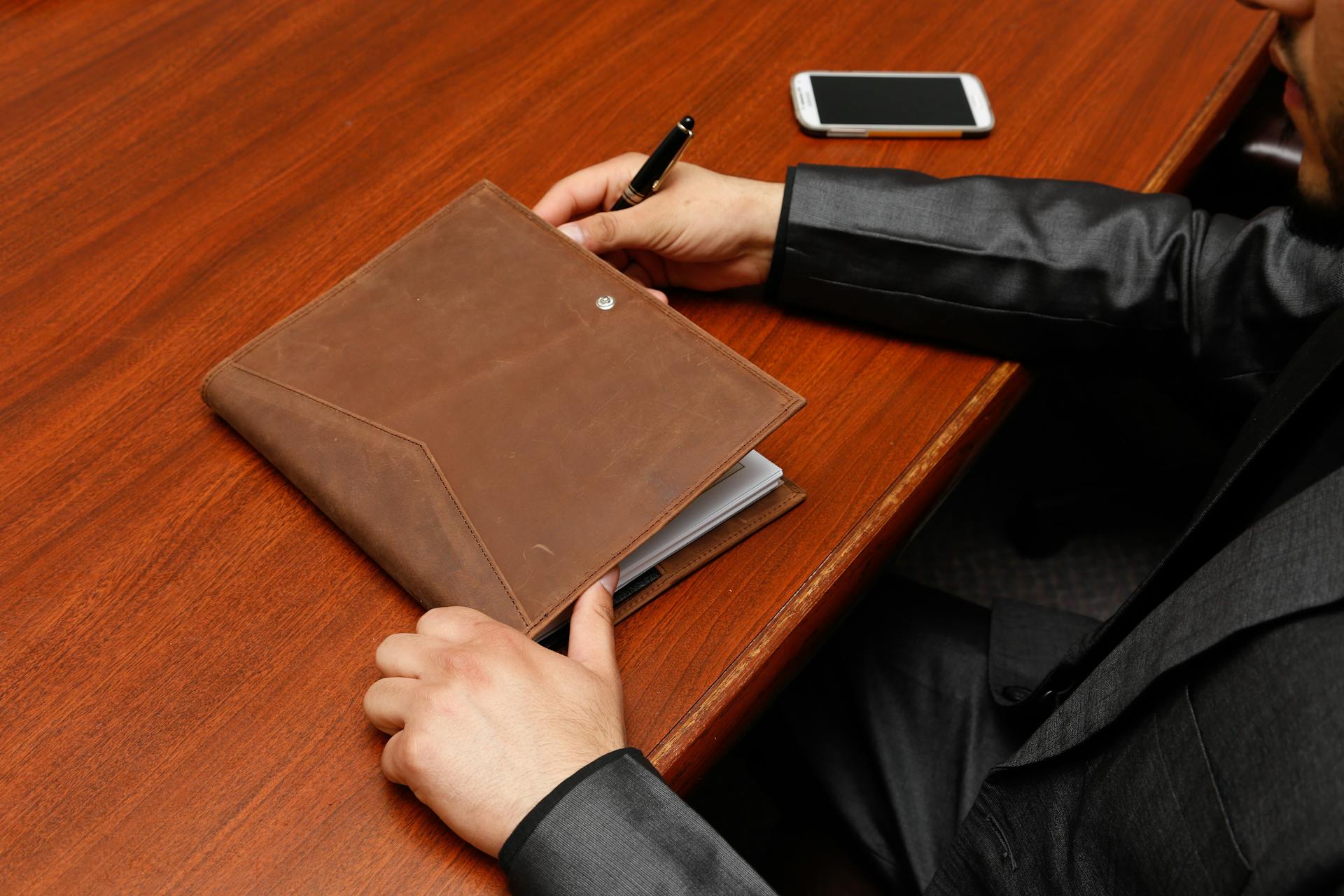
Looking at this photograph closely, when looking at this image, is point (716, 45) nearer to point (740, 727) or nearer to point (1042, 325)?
point (1042, 325)

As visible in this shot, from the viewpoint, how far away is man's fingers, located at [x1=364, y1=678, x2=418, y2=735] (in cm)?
65

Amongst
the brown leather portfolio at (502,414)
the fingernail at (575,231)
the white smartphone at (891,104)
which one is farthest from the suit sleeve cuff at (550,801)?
the white smartphone at (891,104)

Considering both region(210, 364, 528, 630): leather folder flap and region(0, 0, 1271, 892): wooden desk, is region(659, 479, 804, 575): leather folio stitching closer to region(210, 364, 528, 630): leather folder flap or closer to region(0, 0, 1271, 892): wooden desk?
region(0, 0, 1271, 892): wooden desk

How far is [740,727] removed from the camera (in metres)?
0.74

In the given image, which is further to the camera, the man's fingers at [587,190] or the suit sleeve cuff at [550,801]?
the man's fingers at [587,190]

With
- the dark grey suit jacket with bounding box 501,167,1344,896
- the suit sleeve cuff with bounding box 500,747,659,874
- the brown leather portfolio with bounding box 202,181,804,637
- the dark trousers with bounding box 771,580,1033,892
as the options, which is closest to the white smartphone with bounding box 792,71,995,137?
the dark grey suit jacket with bounding box 501,167,1344,896

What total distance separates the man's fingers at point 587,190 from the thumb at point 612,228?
1.1 inches

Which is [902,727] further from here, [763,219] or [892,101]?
[892,101]

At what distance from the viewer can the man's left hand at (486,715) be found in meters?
0.63

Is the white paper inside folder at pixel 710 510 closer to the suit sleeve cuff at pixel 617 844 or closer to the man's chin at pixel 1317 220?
the suit sleeve cuff at pixel 617 844

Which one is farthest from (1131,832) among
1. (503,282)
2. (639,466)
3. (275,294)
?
(275,294)

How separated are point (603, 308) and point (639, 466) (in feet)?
0.51

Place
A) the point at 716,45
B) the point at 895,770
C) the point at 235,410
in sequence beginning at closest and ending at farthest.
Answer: the point at 235,410 < the point at 895,770 < the point at 716,45

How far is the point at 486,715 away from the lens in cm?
65
